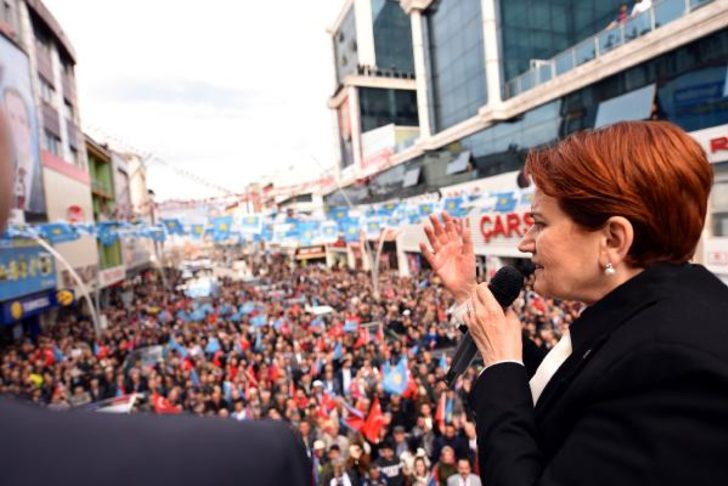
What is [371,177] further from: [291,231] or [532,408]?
[532,408]

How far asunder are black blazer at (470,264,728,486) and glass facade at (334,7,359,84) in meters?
58.6

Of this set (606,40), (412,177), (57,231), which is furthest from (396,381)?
(412,177)

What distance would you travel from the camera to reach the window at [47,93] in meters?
26.0

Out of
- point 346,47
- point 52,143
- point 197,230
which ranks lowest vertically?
point 197,230

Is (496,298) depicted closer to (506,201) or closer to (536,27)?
(506,201)

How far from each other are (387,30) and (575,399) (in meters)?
61.1

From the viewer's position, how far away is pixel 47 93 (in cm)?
2700

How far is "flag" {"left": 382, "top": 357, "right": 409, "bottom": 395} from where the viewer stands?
357 inches

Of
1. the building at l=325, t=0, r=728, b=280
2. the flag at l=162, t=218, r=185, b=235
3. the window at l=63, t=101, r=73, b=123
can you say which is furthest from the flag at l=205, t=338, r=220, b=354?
the window at l=63, t=101, r=73, b=123

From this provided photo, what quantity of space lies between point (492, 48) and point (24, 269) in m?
26.0

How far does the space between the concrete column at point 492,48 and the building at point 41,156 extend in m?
22.6

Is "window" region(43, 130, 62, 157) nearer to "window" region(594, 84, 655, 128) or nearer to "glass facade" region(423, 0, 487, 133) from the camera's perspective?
"glass facade" region(423, 0, 487, 133)

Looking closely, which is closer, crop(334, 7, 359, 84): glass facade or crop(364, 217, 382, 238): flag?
crop(364, 217, 382, 238): flag

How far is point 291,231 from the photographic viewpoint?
2195cm
